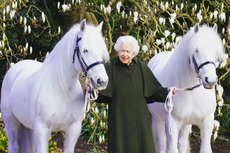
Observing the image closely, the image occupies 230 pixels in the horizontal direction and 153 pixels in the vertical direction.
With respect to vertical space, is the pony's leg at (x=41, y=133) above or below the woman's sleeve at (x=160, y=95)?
below

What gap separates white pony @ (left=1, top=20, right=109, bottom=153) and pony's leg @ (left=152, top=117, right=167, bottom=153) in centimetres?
141

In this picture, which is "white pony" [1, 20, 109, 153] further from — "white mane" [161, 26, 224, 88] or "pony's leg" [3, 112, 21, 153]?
"white mane" [161, 26, 224, 88]

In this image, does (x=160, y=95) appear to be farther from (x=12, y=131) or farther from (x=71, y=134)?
(x=12, y=131)

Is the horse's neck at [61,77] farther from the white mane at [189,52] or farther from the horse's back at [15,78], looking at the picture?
the white mane at [189,52]

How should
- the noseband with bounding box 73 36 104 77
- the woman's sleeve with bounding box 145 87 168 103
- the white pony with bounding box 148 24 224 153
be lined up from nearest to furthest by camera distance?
the noseband with bounding box 73 36 104 77
the white pony with bounding box 148 24 224 153
the woman's sleeve with bounding box 145 87 168 103

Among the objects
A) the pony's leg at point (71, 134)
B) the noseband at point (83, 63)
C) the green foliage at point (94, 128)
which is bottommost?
the pony's leg at point (71, 134)

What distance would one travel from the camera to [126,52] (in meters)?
4.00

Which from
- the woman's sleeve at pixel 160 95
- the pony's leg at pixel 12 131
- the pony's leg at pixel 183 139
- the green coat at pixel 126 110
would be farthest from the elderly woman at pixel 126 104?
the pony's leg at pixel 12 131

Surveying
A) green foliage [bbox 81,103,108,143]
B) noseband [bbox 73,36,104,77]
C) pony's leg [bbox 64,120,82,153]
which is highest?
noseband [bbox 73,36,104,77]

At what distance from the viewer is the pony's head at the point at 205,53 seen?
3.94 meters

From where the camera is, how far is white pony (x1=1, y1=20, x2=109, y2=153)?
152 inches

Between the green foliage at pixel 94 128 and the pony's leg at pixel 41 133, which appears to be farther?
the green foliage at pixel 94 128

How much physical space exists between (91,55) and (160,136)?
1941 mm

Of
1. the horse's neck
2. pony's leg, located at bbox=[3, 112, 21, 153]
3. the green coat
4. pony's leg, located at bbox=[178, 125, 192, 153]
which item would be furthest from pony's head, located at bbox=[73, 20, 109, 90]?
pony's leg, located at bbox=[178, 125, 192, 153]
